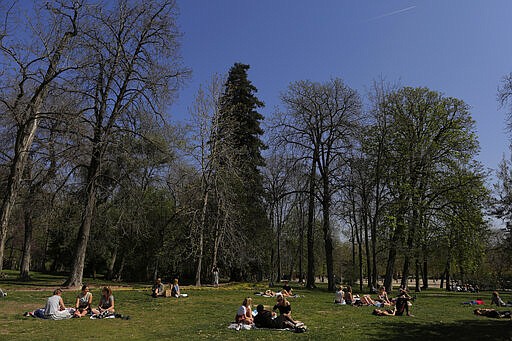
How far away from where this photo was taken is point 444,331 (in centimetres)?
1211

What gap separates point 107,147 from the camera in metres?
20.4

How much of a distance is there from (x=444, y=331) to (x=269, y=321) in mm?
5351

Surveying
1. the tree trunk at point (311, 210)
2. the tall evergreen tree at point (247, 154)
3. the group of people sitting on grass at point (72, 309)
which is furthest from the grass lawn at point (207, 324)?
the tall evergreen tree at point (247, 154)

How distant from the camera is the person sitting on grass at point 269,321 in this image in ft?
38.6

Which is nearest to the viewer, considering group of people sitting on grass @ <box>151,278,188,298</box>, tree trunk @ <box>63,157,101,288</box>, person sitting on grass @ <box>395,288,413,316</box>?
person sitting on grass @ <box>395,288,413,316</box>

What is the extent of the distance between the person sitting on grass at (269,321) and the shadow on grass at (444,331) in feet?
7.86

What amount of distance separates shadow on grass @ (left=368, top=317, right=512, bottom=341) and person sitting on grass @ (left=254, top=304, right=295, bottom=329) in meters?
2.40

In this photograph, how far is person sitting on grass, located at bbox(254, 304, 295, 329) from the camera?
11.8 metres

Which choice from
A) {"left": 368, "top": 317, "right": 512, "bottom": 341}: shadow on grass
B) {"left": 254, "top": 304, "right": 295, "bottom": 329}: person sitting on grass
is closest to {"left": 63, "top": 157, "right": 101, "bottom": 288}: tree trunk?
{"left": 254, "top": 304, "right": 295, "bottom": 329}: person sitting on grass

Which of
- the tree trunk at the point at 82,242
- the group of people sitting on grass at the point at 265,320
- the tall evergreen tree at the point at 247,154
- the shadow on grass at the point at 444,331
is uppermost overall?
the tall evergreen tree at the point at 247,154

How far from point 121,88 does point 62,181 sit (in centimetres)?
599

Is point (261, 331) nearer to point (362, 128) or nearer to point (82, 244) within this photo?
point (82, 244)

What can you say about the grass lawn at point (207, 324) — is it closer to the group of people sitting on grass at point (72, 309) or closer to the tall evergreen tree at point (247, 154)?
the group of people sitting on grass at point (72, 309)

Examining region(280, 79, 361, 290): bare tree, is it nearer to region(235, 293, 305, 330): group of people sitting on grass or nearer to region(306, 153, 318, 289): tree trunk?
region(306, 153, 318, 289): tree trunk
